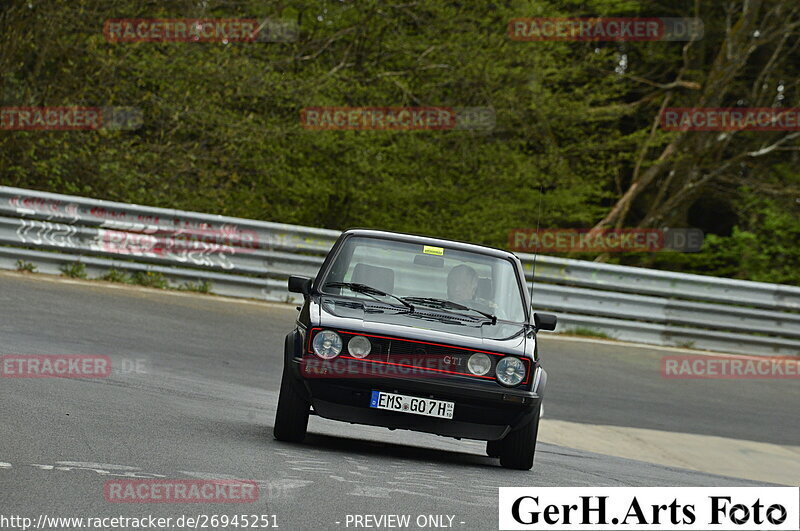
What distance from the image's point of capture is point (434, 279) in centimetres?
938

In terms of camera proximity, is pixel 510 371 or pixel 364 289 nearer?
pixel 510 371

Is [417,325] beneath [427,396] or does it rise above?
above

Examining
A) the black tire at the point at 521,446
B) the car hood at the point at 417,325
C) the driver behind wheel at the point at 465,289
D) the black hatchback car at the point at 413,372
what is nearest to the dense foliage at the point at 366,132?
the driver behind wheel at the point at 465,289

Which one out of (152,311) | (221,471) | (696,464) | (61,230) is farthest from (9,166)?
(221,471)

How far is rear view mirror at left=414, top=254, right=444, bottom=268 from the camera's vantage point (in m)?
9.02

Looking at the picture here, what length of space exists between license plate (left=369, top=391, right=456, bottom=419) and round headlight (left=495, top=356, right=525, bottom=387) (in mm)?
402

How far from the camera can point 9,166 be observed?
757 inches

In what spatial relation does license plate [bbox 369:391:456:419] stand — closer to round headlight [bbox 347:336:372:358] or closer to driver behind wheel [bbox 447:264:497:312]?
round headlight [bbox 347:336:372:358]

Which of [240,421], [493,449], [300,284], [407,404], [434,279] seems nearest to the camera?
[407,404]

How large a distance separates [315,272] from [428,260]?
8.17 m

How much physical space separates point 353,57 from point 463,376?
15.5m

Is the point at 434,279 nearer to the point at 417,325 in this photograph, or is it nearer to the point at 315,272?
the point at 417,325

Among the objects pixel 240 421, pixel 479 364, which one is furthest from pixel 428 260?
pixel 240 421

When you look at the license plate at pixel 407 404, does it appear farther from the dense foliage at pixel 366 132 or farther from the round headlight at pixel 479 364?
the dense foliage at pixel 366 132
